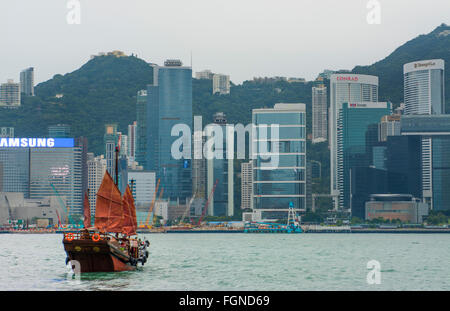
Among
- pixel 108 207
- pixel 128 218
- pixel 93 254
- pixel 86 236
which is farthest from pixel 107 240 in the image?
pixel 128 218

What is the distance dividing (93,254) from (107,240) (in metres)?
1.43

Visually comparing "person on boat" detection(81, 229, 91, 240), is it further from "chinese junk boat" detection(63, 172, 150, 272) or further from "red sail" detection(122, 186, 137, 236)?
"red sail" detection(122, 186, 137, 236)

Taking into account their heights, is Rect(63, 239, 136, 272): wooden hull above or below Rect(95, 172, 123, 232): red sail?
below

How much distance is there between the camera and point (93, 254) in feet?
189

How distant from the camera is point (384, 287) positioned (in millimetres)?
51594

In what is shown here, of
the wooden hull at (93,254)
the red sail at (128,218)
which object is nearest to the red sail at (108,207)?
the red sail at (128,218)

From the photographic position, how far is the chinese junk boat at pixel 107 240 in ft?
189

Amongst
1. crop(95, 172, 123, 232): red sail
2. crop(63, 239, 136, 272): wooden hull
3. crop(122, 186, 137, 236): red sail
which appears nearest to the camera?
crop(63, 239, 136, 272): wooden hull

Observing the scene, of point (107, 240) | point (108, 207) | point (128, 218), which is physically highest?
point (108, 207)

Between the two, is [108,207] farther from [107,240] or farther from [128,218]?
[107,240]

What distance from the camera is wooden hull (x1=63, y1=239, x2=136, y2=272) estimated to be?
5734 centimetres

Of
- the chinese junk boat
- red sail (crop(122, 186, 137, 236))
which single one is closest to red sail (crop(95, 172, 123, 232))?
the chinese junk boat

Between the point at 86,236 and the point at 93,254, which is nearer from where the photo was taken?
the point at 86,236
